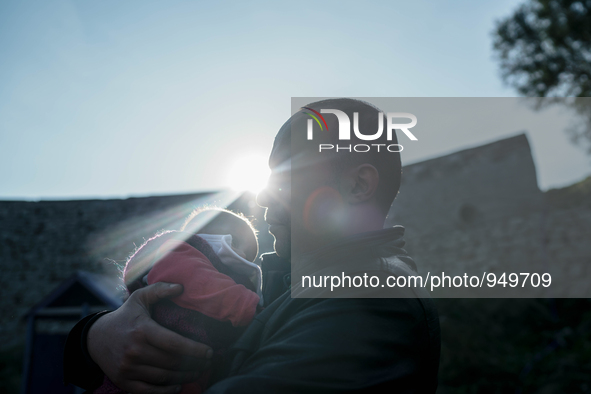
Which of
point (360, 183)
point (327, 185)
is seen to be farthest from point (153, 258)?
point (360, 183)

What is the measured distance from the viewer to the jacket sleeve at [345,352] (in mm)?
803

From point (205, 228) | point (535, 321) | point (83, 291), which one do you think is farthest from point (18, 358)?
point (535, 321)

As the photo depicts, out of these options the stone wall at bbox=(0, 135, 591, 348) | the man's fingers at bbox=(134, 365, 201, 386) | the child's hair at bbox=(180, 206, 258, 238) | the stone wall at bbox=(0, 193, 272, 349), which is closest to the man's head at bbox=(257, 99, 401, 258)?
the man's fingers at bbox=(134, 365, 201, 386)

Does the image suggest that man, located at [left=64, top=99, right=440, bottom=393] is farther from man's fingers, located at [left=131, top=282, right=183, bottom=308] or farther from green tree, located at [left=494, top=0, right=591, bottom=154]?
green tree, located at [left=494, top=0, right=591, bottom=154]

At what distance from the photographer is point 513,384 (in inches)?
213

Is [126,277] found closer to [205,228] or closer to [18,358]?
[205,228]

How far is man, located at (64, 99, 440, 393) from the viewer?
2.73 ft

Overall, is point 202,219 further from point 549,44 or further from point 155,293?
point 549,44

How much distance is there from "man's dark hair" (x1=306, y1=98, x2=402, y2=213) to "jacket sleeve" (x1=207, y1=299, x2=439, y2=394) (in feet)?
1.38

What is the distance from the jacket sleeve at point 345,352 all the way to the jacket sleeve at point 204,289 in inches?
10.7

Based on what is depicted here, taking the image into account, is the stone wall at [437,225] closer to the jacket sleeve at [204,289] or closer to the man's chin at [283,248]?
the jacket sleeve at [204,289]

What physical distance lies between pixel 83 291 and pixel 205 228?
498 cm

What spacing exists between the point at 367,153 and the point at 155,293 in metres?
0.88

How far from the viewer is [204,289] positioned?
1257 mm
